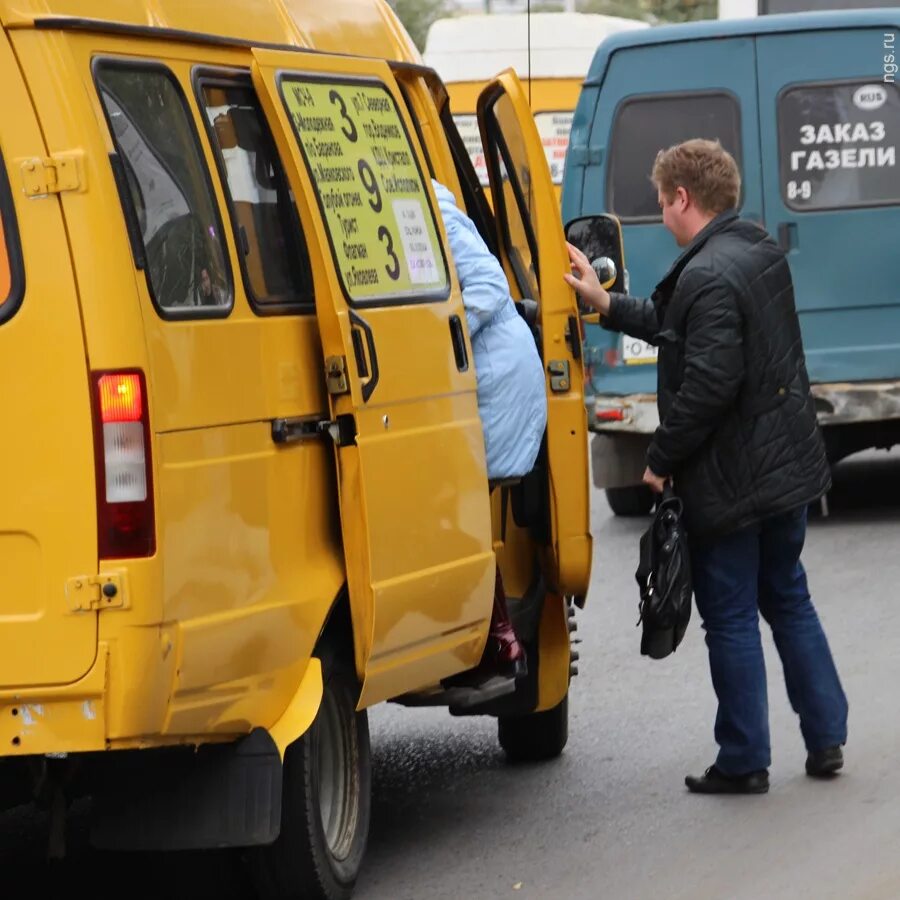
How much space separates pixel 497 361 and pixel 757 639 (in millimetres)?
1233

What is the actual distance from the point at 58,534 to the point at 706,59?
333 inches

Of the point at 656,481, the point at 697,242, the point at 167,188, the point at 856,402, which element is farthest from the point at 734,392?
the point at 856,402

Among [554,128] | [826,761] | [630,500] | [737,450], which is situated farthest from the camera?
[554,128]

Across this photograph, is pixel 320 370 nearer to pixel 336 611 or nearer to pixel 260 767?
pixel 336 611

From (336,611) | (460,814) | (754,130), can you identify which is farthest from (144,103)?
(754,130)

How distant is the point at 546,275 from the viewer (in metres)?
6.34

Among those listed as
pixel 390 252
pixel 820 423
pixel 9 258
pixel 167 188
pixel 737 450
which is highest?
pixel 167 188

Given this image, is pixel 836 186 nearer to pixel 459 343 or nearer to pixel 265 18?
pixel 459 343

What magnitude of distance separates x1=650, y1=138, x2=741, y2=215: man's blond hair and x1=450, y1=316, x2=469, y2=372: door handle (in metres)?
1.15

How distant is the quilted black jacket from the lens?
250 inches

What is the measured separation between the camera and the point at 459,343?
5.75 m

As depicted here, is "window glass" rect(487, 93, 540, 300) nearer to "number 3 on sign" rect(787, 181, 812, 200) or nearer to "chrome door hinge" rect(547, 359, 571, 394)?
"chrome door hinge" rect(547, 359, 571, 394)

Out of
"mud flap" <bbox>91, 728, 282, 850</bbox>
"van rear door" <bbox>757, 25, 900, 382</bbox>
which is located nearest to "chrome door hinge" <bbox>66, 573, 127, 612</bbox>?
"mud flap" <bbox>91, 728, 282, 850</bbox>

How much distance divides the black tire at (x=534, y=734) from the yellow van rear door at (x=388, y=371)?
1.16 meters
